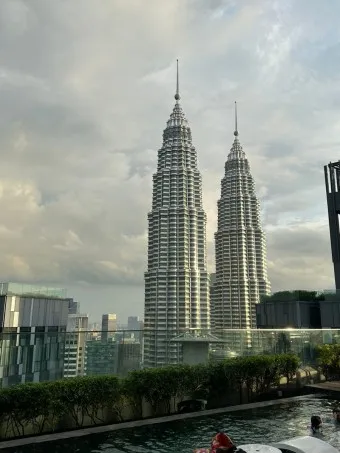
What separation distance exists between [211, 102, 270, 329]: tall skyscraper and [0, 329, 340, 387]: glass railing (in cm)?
13611

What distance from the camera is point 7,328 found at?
33938 mm

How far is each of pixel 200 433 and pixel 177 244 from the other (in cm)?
13211

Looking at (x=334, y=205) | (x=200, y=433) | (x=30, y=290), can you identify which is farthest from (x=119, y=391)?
(x=334, y=205)

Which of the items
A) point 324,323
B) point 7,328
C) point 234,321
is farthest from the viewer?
point 234,321

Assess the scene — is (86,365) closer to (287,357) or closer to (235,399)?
(235,399)

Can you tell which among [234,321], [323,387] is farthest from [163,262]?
[323,387]

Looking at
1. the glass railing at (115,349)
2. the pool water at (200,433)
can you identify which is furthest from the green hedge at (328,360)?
the pool water at (200,433)

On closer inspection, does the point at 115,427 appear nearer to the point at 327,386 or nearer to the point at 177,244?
the point at 327,386

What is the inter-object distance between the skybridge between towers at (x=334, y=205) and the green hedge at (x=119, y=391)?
142 ft

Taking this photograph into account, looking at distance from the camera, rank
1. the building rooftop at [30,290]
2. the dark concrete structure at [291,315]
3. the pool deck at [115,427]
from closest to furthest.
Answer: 1. the pool deck at [115,427]
2. the building rooftop at [30,290]
3. the dark concrete structure at [291,315]

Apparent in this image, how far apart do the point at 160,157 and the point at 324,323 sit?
118954mm

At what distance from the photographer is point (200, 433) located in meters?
15.0

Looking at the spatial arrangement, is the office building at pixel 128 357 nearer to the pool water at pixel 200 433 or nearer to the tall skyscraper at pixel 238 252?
the pool water at pixel 200 433

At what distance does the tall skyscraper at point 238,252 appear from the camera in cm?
15825
